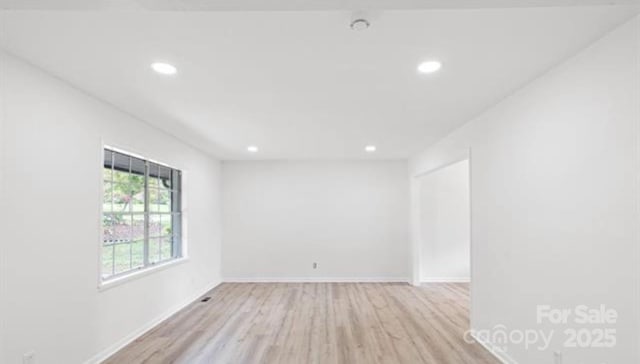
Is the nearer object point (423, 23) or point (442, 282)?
point (423, 23)

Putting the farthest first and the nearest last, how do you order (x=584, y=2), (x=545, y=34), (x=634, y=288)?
(x=545, y=34), (x=634, y=288), (x=584, y=2)

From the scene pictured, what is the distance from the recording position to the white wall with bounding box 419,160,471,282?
7102mm

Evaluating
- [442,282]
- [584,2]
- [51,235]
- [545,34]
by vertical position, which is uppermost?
[545,34]

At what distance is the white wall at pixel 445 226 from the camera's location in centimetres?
710

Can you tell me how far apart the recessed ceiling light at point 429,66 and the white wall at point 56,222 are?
2.72 metres

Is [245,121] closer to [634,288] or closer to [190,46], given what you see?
[190,46]

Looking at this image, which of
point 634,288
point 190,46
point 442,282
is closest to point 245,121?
point 190,46

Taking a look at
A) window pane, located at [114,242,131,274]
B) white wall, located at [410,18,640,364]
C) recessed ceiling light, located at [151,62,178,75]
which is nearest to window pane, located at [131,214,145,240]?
window pane, located at [114,242,131,274]

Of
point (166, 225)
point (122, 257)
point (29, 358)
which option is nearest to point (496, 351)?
point (29, 358)

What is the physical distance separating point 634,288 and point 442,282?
5.29 metres

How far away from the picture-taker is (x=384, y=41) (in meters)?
2.15

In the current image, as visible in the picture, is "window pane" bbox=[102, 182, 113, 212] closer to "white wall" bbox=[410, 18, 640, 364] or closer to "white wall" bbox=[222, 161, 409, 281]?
"white wall" bbox=[222, 161, 409, 281]

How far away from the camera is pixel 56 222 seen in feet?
9.20

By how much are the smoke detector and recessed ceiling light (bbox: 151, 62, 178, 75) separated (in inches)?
52.3
